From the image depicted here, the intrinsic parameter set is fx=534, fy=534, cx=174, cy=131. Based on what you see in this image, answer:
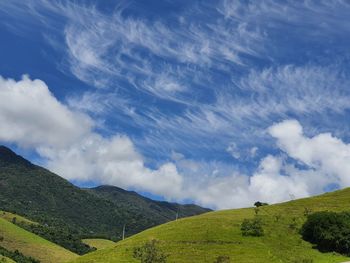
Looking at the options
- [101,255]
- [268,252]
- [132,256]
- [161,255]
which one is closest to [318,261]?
[268,252]

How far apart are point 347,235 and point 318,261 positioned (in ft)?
28.7

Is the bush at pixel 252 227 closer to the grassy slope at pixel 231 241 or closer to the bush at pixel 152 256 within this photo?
the grassy slope at pixel 231 241

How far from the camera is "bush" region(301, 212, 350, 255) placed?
3113 inches

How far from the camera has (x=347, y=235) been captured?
3113 inches

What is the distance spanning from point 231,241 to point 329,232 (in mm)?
14739

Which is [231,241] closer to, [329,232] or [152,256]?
[329,232]

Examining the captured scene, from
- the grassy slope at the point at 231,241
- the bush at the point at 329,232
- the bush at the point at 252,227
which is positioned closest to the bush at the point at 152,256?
the grassy slope at the point at 231,241

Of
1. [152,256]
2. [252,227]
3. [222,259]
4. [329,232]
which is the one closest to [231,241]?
[252,227]

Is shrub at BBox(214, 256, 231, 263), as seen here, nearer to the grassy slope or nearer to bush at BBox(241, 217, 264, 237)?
the grassy slope

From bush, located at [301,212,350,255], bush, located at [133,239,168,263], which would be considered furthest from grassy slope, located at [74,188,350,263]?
bush, located at [133,239,168,263]

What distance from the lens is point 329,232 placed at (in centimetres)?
8025

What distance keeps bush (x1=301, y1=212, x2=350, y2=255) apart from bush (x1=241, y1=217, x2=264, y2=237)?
6.80 m

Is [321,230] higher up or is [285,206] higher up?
[285,206]

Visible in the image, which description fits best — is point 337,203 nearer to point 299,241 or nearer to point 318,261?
point 299,241
